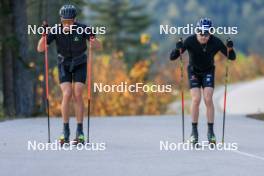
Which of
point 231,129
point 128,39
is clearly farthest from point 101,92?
point 128,39

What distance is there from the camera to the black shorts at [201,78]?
13930 millimetres

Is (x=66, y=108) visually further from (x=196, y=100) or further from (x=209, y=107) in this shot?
(x=209, y=107)

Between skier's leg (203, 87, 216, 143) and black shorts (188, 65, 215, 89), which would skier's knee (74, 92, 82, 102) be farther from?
skier's leg (203, 87, 216, 143)

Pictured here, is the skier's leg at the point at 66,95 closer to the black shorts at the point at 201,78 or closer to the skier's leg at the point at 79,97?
the skier's leg at the point at 79,97

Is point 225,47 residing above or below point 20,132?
above

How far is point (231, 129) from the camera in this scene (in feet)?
56.2

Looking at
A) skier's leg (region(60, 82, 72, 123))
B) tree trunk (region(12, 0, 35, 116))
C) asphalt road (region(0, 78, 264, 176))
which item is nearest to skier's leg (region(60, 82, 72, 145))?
skier's leg (region(60, 82, 72, 123))

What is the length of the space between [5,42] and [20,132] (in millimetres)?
6453

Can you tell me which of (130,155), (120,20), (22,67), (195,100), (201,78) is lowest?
(130,155)

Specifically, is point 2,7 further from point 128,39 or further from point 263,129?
point 128,39

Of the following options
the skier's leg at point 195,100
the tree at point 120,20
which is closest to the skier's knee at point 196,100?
the skier's leg at point 195,100

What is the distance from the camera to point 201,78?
1405 cm

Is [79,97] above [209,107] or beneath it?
above

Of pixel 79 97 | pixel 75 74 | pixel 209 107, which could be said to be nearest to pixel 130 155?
pixel 79 97
